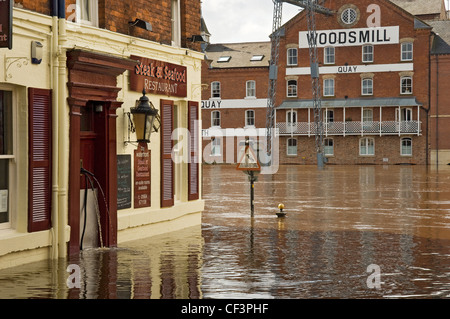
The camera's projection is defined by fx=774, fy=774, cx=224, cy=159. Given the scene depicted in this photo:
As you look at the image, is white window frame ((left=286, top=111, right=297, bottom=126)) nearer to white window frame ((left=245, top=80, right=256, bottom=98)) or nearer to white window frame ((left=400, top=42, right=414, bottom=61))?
white window frame ((left=245, top=80, right=256, bottom=98))

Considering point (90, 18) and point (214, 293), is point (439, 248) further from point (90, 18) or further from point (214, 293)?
point (90, 18)

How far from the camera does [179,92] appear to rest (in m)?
15.0

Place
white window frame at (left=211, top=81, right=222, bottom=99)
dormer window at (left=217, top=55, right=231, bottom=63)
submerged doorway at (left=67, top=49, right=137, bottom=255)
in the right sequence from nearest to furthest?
submerged doorway at (left=67, top=49, right=137, bottom=255) < white window frame at (left=211, top=81, right=222, bottom=99) < dormer window at (left=217, top=55, right=231, bottom=63)

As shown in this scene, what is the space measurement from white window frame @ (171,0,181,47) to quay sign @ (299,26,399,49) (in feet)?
140

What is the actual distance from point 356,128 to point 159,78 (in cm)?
4500

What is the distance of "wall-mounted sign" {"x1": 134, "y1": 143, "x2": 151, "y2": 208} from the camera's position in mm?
13555

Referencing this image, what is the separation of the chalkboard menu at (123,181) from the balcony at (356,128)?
42.8 m

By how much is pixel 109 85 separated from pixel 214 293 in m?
4.92

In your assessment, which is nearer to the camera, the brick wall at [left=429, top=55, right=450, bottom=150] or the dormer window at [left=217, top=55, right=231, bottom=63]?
the brick wall at [left=429, top=55, right=450, bottom=150]

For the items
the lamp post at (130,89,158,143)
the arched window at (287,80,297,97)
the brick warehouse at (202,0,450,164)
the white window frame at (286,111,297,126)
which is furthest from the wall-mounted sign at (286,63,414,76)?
the lamp post at (130,89,158,143)

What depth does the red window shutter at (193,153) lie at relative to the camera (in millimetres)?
15406

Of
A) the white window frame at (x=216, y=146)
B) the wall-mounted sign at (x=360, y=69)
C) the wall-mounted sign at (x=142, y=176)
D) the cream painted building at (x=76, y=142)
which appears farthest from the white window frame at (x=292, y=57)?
the wall-mounted sign at (x=142, y=176)

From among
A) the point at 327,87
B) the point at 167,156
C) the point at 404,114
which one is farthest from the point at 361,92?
the point at 167,156

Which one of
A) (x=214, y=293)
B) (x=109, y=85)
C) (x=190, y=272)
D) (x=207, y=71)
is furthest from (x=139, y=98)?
(x=207, y=71)
